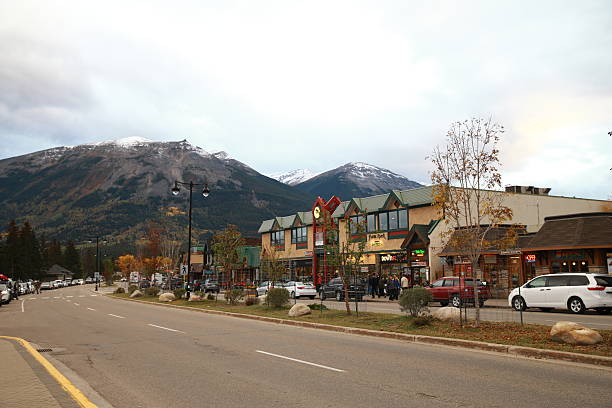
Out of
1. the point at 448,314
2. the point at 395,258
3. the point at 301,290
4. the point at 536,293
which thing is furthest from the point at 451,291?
the point at 395,258

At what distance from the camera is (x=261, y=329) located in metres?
17.6

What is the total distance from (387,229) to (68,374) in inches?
1570

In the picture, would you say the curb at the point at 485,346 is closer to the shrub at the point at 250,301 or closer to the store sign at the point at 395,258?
the shrub at the point at 250,301

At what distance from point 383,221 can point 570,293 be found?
2662cm

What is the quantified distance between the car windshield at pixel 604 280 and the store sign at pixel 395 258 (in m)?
23.5

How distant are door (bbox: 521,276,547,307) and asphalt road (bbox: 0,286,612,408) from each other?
11.8 m

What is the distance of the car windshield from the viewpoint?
2135 centimetres

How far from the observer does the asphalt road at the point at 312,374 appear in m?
7.46

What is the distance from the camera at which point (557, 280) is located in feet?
74.3

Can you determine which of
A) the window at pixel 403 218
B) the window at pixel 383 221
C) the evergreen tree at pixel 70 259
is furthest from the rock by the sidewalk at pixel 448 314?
the evergreen tree at pixel 70 259

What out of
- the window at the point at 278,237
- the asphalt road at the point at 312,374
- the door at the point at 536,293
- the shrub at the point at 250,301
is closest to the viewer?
the asphalt road at the point at 312,374

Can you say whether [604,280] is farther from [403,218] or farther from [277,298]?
[403,218]

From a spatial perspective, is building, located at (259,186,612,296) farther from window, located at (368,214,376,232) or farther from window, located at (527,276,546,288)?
window, located at (527,276,546,288)

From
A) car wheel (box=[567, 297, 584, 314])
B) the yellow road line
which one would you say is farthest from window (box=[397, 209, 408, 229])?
the yellow road line
